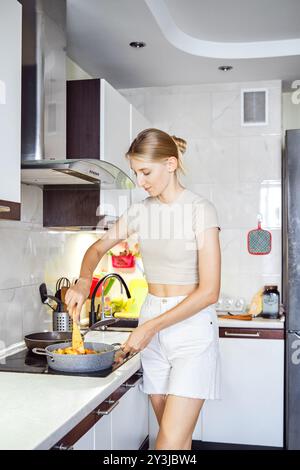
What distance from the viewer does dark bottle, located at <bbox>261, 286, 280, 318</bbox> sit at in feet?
11.9

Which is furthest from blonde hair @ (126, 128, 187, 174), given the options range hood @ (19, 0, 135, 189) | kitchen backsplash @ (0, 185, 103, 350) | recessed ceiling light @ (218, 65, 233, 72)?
recessed ceiling light @ (218, 65, 233, 72)

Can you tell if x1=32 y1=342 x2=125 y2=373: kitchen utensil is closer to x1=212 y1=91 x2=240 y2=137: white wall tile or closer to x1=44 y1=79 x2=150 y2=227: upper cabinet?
x1=44 y1=79 x2=150 y2=227: upper cabinet

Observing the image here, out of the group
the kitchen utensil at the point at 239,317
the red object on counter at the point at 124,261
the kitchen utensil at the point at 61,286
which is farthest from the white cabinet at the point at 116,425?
the red object on counter at the point at 124,261

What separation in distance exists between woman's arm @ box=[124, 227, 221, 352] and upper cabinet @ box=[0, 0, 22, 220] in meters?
0.60

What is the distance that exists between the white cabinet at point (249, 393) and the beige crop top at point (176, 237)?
4.99 ft

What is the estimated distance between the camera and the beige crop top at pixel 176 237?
1993mm

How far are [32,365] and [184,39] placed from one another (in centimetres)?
218

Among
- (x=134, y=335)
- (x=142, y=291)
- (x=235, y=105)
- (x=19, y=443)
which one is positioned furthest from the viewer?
(x=235, y=105)

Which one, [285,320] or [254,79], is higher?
[254,79]

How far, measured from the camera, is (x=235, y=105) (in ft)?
13.1

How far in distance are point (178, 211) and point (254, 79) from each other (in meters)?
2.24
